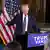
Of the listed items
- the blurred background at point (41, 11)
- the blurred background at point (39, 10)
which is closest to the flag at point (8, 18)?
the blurred background at point (39, 10)

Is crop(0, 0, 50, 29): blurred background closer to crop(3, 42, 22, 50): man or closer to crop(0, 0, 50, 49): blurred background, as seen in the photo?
crop(0, 0, 50, 49): blurred background

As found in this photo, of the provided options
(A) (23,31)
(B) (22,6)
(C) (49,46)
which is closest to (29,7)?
(B) (22,6)

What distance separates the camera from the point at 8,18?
3.41ft

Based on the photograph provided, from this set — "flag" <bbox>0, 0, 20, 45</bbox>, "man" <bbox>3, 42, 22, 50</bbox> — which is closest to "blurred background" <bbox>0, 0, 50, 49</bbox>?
"flag" <bbox>0, 0, 20, 45</bbox>

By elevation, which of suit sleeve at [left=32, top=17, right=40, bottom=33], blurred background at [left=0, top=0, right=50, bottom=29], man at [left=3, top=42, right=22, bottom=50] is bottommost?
man at [left=3, top=42, right=22, bottom=50]

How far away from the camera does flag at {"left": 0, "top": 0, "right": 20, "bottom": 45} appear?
1.02 meters

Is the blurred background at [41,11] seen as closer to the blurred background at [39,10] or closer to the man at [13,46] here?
the blurred background at [39,10]

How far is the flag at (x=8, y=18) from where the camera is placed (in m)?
1.02

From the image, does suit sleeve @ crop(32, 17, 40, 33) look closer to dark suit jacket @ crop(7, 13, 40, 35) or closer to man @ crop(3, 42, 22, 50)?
dark suit jacket @ crop(7, 13, 40, 35)

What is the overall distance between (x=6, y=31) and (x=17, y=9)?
0.16 meters

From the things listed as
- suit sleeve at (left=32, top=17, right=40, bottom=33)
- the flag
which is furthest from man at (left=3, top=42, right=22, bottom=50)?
suit sleeve at (left=32, top=17, right=40, bottom=33)

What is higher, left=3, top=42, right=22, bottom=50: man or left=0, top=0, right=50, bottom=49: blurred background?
left=0, top=0, right=50, bottom=49: blurred background

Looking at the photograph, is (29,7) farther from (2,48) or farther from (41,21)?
(2,48)

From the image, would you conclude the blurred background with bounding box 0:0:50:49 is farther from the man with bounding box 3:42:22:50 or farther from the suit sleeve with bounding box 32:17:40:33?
the man with bounding box 3:42:22:50
